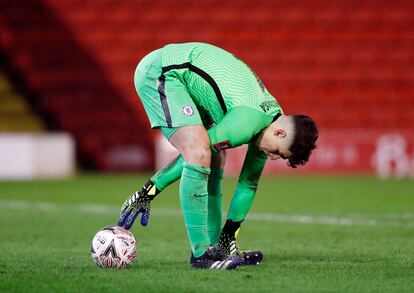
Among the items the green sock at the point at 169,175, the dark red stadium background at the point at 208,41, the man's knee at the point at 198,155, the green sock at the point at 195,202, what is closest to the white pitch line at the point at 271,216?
the green sock at the point at 169,175

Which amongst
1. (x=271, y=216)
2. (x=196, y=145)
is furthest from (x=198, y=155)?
(x=271, y=216)

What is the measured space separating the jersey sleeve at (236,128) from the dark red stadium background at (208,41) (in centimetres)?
1480

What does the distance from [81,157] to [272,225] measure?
12.2 m

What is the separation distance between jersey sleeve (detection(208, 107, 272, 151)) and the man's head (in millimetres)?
97

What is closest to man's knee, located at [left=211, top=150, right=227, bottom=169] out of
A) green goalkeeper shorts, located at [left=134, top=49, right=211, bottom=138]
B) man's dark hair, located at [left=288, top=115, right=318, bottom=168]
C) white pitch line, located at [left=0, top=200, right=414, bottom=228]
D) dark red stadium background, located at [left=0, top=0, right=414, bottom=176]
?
green goalkeeper shorts, located at [left=134, top=49, right=211, bottom=138]

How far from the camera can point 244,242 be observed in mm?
7359

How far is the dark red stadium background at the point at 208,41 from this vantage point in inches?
824

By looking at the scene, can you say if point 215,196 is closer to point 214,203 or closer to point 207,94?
point 214,203

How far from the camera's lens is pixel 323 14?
74.2 feet

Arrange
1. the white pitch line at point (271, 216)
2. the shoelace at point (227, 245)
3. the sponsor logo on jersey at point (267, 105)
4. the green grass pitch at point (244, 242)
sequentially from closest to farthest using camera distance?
the green grass pitch at point (244, 242) → the sponsor logo on jersey at point (267, 105) → the shoelace at point (227, 245) → the white pitch line at point (271, 216)

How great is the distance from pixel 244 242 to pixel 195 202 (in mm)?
1931

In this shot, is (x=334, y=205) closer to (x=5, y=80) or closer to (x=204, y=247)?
(x=204, y=247)

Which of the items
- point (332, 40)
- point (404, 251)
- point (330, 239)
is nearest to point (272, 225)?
point (330, 239)

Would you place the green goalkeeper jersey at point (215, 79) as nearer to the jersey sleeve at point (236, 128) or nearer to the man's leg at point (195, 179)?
the jersey sleeve at point (236, 128)
